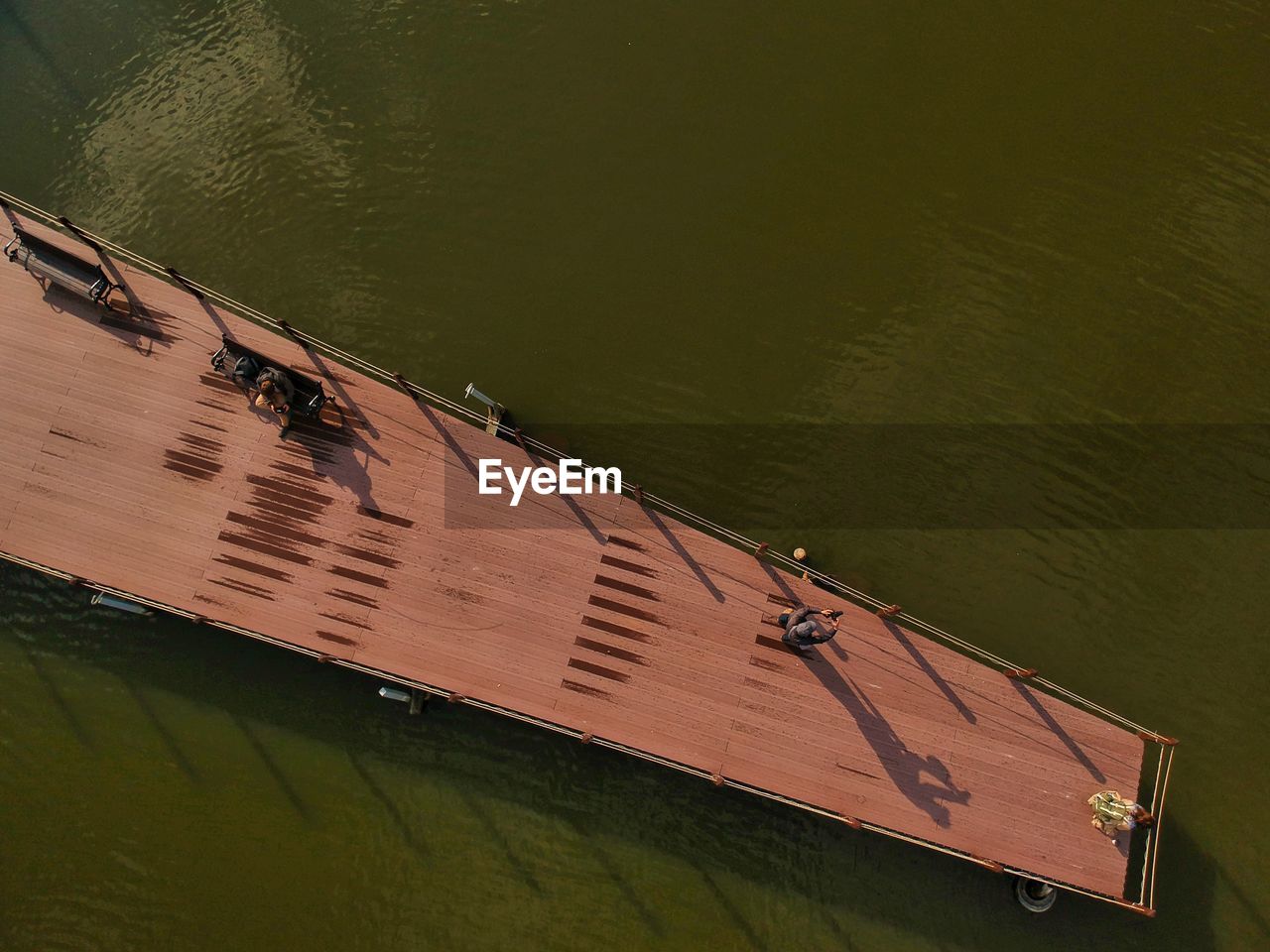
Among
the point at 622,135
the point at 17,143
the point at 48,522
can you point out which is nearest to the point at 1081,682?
the point at 622,135

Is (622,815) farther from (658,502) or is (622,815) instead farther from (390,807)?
(658,502)

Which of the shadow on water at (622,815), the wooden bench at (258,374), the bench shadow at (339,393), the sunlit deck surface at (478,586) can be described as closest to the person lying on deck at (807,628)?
the sunlit deck surface at (478,586)

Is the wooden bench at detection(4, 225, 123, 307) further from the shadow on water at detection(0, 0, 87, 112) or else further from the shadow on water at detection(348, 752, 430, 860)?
the shadow on water at detection(348, 752, 430, 860)

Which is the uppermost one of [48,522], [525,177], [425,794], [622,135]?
[622,135]

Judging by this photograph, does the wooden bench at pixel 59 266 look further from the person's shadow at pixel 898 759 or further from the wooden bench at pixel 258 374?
the person's shadow at pixel 898 759

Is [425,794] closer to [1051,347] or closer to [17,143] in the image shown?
[1051,347]

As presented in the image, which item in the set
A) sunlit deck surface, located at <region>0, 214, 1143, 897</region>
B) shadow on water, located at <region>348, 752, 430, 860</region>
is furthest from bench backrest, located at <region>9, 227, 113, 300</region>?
shadow on water, located at <region>348, 752, 430, 860</region>
